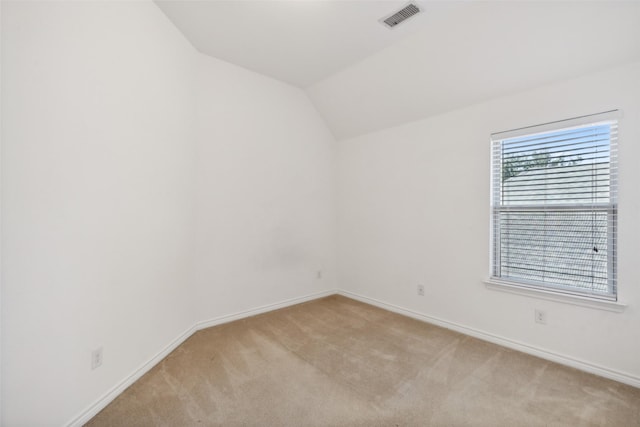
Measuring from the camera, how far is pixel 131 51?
1960mm

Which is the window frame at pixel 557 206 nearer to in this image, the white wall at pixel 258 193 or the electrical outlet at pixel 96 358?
the white wall at pixel 258 193

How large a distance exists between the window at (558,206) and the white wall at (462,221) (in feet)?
0.29

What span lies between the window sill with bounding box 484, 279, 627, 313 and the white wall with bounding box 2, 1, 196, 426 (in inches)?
117

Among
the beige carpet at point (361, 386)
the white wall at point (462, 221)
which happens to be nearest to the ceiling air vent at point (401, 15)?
the white wall at point (462, 221)

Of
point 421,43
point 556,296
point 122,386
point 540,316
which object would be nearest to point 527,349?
point 540,316

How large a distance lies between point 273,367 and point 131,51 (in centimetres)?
257

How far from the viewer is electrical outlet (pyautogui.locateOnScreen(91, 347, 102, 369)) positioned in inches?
65.4

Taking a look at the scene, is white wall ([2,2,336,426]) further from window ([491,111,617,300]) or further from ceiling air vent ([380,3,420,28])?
window ([491,111,617,300])

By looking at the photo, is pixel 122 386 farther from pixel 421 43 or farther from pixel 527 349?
pixel 421 43

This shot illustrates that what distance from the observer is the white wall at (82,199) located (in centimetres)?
128

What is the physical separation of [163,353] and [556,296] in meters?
3.26

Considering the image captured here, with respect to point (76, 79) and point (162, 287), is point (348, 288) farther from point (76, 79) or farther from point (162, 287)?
point (76, 79)

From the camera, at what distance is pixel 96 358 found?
1.69 meters

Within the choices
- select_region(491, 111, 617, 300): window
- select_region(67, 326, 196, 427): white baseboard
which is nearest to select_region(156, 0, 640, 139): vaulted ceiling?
select_region(491, 111, 617, 300): window
